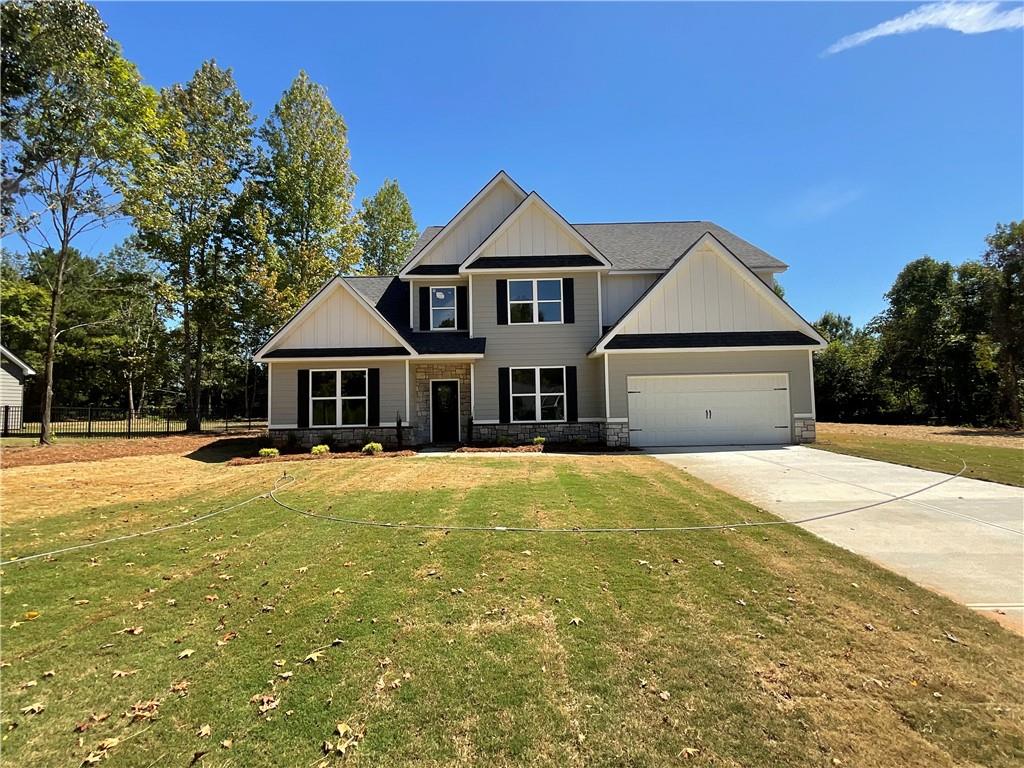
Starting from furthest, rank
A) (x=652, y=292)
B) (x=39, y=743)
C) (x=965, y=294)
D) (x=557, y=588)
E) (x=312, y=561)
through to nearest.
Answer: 1. (x=965, y=294)
2. (x=652, y=292)
3. (x=312, y=561)
4. (x=557, y=588)
5. (x=39, y=743)

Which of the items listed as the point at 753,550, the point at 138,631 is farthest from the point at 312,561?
the point at 753,550

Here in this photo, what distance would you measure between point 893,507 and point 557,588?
5.94 meters

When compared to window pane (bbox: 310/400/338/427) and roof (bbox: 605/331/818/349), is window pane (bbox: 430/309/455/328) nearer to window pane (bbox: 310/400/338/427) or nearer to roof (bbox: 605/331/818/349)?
window pane (bbox: 310/400/338/427)

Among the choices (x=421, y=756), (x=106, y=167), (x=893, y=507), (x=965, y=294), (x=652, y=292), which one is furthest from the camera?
(x=965, y=294)

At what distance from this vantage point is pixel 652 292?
1568 centimetres

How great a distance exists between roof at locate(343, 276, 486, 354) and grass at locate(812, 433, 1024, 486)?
1144 centimetres

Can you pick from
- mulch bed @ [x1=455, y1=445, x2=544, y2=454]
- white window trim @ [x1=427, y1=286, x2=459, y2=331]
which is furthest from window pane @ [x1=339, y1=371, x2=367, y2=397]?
mulch bed @ [x1=455, y1=445, x2=544, y2=454]

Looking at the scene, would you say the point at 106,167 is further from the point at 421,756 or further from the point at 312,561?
the point at 421,756

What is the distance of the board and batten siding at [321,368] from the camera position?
53.2 ft

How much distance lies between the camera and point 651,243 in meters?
19.6

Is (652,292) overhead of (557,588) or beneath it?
overhead

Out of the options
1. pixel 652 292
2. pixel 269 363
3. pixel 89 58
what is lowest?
pixel 269 363

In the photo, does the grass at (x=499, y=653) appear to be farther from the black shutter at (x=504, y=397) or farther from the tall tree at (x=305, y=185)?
the tall tree at (x=305, y=185)

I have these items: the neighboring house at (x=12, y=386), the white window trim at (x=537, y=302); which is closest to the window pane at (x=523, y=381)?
the white window trim at (x=537, y=302)
